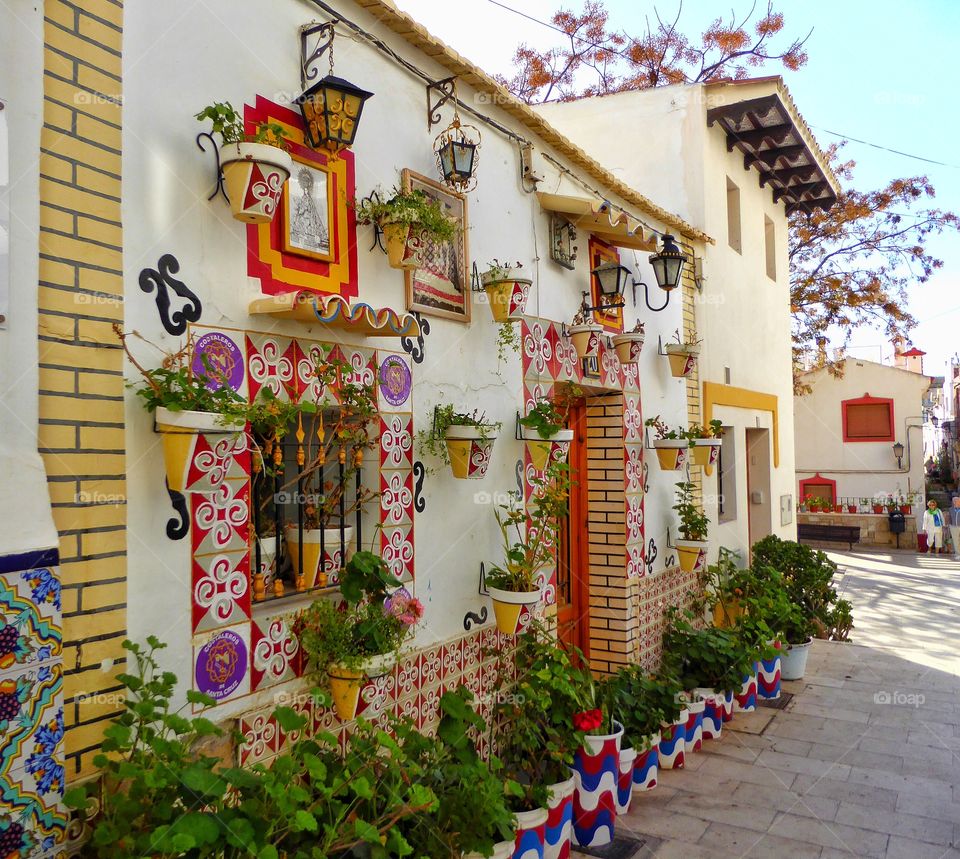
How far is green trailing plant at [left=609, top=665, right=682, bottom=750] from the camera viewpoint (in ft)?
16.8

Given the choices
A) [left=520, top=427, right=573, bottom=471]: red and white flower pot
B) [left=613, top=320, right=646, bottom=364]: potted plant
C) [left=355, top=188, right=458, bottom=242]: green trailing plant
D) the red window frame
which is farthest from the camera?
the red window frame

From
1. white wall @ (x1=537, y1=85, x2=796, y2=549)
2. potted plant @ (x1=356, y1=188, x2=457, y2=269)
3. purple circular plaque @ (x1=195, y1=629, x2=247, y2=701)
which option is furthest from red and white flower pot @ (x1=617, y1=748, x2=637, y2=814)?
white wall @ (x1=537, y1=85, x2=796, y2=549)

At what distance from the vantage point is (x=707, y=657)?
6.30 metres

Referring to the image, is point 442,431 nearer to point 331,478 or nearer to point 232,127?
point 331,478

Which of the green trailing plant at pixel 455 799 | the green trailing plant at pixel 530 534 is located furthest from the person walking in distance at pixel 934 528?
the green trailing plant at pixel 455 799

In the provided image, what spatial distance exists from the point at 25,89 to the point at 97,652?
5.74ft

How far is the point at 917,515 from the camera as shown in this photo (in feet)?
71.7

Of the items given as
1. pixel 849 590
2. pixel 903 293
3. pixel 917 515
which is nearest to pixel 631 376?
pixel 849 590

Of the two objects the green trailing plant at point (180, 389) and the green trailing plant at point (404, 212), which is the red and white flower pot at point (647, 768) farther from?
the green trailing plant at point (180, 389)

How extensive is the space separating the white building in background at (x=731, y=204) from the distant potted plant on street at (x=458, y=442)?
2.99 metres

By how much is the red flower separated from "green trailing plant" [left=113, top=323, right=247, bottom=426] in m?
2.83

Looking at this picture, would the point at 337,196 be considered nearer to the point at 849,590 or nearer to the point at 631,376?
the point at 631,376

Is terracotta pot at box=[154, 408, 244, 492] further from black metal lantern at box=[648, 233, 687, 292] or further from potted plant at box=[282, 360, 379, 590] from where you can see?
black metal lantern at box=[648, 233, 687, 292]

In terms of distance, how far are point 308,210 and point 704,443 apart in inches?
182
